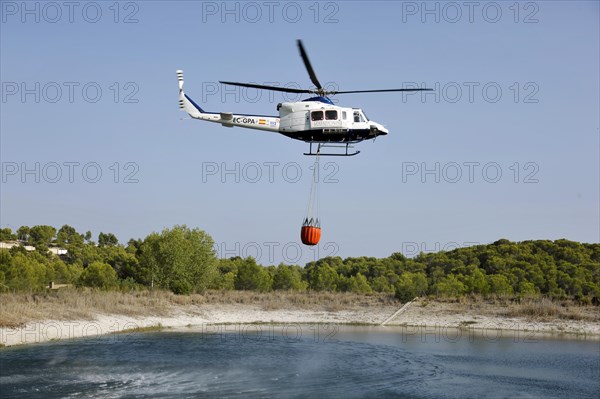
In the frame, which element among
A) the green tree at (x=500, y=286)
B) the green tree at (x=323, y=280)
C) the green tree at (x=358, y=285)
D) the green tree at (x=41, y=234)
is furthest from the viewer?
the green tree at (x=41, y=234)

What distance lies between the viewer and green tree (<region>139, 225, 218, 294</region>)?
56.9 metres

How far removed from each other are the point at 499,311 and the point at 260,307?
18.0 m

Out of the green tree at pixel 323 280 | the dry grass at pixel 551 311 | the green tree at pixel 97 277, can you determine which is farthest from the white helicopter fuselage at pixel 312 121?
the green tree at pixel 323 280

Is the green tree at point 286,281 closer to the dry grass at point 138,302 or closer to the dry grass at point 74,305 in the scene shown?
the dry grass at point 138,302

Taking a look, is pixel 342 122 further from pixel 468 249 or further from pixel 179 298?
pixel 468 249

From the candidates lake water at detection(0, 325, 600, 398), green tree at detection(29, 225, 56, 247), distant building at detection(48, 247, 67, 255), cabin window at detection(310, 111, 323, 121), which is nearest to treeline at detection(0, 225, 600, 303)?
distant building at detection(48, 247, 67, 255)

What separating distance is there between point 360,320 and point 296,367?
2090 cm

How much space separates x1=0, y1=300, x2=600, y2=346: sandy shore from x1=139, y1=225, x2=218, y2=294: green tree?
8569 millimetres

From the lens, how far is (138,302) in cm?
4409

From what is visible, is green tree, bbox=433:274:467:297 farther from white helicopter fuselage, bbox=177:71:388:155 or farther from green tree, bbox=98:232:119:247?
green tree, bbox=98:232:119:247

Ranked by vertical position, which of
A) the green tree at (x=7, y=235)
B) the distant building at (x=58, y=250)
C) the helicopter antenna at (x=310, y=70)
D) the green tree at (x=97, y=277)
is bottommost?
the green tree at (x=97, y=277)

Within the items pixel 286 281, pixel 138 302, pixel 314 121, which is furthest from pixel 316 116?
pixel 286 281

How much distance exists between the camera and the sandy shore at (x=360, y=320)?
38094 millimetres

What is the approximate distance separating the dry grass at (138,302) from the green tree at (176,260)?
2862mm
